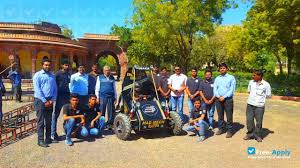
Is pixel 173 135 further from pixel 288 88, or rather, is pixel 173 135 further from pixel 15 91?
pixel 288 88

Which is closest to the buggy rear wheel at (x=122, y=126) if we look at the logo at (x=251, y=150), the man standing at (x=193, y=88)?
the man standing at (x=193, y=88)

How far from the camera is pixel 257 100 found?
849 cm

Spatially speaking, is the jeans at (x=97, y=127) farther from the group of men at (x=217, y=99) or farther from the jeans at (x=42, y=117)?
the group of men at (x=217, y=99)

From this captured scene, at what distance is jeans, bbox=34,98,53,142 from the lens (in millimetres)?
7844

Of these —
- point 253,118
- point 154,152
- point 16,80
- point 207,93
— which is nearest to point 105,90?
point 154,152

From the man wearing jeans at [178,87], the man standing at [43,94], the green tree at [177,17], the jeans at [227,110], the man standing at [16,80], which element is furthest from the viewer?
the green tree at [177,17]

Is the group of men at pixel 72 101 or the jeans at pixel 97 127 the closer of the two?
the group of men at pixel 72 101

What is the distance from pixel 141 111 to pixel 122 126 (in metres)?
0.59

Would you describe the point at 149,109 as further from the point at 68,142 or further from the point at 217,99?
the point at 68,142

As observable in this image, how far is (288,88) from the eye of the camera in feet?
69.6

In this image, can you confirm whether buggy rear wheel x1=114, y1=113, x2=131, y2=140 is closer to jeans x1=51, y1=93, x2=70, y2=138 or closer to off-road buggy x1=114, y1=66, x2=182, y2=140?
off-road buggy x1=114, y1=66, x2=182, y2=140

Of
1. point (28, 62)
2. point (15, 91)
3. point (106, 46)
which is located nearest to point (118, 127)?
point (15, 91)

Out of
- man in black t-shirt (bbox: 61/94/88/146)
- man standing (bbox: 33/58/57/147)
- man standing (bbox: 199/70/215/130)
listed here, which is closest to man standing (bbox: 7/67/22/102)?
man in black t-shirt (bbox: 61/94/88/146)

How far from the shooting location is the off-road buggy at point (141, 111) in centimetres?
860
